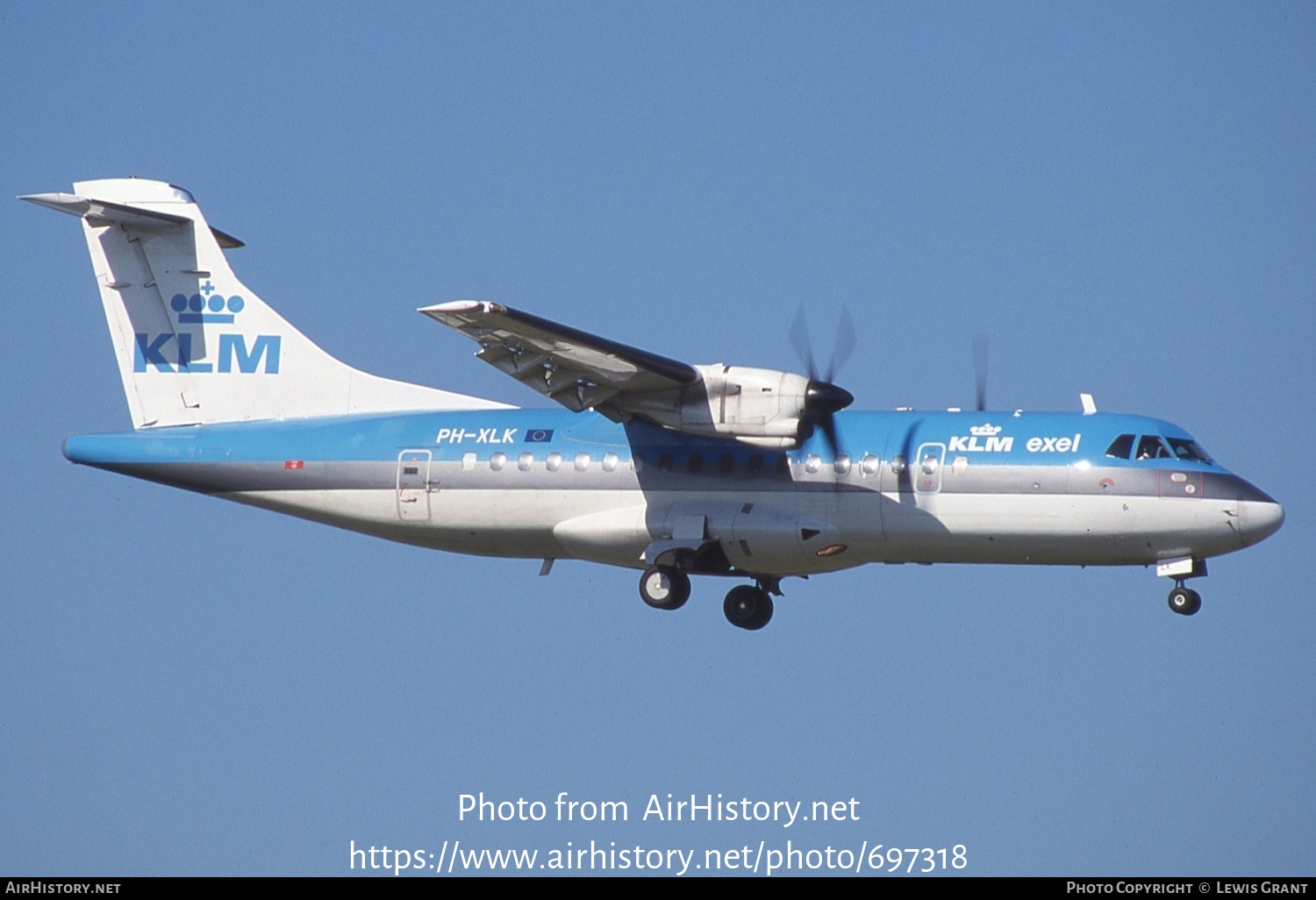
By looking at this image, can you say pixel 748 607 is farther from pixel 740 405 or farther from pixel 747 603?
pixel 740 405

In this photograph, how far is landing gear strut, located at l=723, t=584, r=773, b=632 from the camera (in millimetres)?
23328

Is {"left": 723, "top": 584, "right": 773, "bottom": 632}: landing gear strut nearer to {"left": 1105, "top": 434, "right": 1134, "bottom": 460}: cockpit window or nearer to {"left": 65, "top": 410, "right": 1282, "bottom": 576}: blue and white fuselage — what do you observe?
{"left": 65, "top": 410, "right": 1282, "bottom": 576}: blue and white fuselage

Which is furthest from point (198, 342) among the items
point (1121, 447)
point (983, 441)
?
point (1121, 447)

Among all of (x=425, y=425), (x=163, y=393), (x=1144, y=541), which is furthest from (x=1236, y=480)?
(x=163, y=393)

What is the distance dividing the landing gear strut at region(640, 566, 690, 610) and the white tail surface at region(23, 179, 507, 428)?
388 centimetres

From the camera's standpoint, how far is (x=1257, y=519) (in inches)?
814

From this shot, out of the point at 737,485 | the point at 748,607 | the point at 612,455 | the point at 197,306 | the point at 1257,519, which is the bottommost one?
the point at 748,607

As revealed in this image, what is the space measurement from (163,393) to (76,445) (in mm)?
1400

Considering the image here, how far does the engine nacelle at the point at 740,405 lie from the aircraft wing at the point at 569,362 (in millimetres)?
171

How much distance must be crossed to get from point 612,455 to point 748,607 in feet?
9.20

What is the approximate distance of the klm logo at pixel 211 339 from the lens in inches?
975
